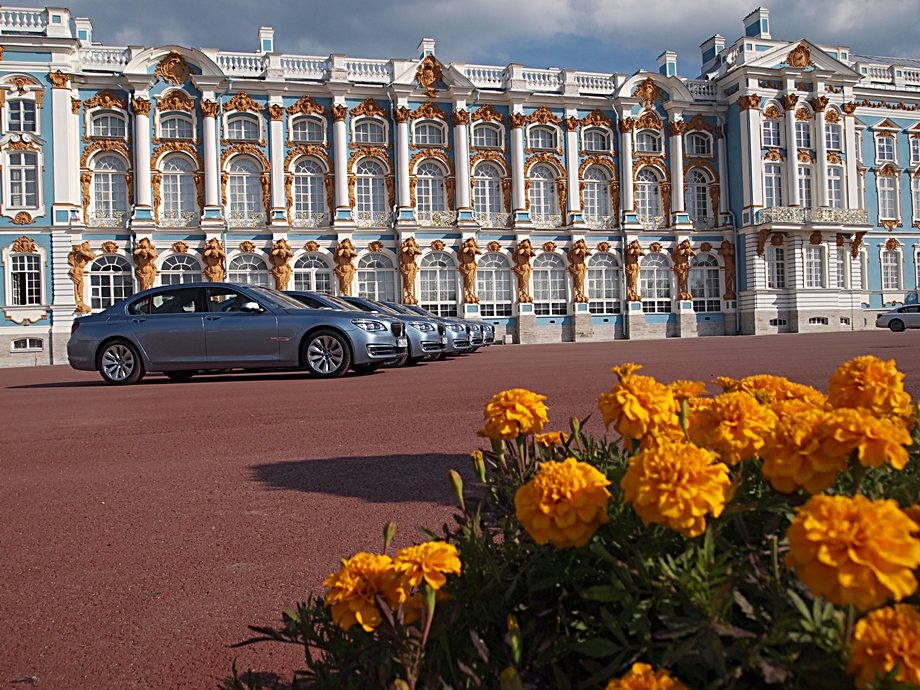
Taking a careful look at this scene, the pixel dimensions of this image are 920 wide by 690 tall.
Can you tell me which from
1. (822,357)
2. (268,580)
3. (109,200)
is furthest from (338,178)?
(268,580)

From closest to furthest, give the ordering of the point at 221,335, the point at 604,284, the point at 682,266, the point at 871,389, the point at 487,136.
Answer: the point at 871,389 → the point at 221,335 → the point at 487,136 → the point at 604,284 → the point at 682,266

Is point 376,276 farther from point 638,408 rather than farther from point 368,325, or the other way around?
point 638,408

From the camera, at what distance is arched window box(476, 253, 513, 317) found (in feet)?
128

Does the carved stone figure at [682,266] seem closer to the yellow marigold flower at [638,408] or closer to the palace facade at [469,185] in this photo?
the palace facade at [469,185]

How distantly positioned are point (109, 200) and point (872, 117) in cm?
4292

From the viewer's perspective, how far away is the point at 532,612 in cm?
148

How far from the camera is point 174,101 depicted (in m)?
35.2

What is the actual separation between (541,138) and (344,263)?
41.4 feet

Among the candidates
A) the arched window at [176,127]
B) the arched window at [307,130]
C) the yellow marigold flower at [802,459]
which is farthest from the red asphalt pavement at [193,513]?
the arched window at [307,130]

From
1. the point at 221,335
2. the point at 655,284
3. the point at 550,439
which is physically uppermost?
the point at 655,284

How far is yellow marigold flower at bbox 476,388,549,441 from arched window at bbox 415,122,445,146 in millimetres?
37669

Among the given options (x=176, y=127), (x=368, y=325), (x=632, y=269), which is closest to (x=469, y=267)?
(x=632, y=269)

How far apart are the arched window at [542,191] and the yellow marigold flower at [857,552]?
39481mm

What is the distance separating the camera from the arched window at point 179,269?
35.1 metres
